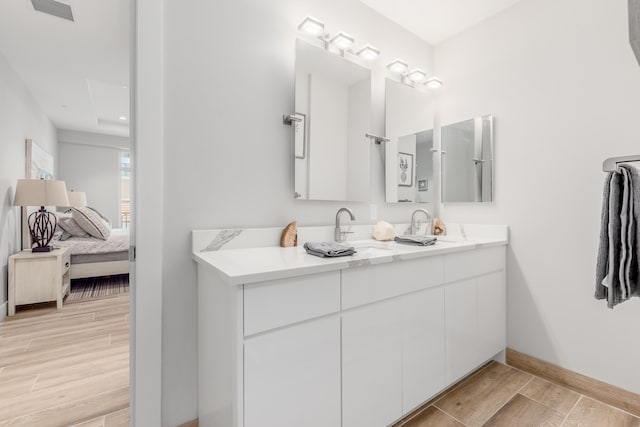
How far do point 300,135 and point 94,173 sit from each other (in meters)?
6.53

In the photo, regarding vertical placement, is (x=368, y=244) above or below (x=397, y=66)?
below

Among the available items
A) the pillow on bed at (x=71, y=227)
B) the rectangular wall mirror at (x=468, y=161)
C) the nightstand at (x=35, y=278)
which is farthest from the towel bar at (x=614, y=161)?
the pillow on bed at (x=71, y=227)

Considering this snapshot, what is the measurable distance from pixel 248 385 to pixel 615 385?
196 centimetres

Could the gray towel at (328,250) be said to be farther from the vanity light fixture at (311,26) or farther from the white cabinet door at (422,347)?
the vanity light fixture at (311,26)

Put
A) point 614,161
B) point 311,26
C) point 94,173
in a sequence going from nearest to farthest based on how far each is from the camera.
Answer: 1. point 614,161
2. point 311,26
3. point 94,173

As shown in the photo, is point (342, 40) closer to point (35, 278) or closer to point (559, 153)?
point (559, 153)

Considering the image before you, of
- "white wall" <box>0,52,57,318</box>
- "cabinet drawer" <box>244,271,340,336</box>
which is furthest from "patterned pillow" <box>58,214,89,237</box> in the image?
"cabinet drawer" <box>244,271,340,336</box>

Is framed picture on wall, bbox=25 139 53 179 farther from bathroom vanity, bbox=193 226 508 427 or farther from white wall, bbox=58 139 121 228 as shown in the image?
bathroom vanity, bbox=193 226 508 427

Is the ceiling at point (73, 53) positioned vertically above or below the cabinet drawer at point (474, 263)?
above

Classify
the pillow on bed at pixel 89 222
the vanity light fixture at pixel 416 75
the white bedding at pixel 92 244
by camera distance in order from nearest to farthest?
1. the vanity light fixture at pixel 416 75
2. the white bedding at pixel 92 244
3. the pillow on bed at pixel 89 222

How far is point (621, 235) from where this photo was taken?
988mm

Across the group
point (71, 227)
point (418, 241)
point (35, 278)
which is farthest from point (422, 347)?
point (71, 227)

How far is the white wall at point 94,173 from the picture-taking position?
601cm

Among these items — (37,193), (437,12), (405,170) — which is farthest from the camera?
(37,193)
